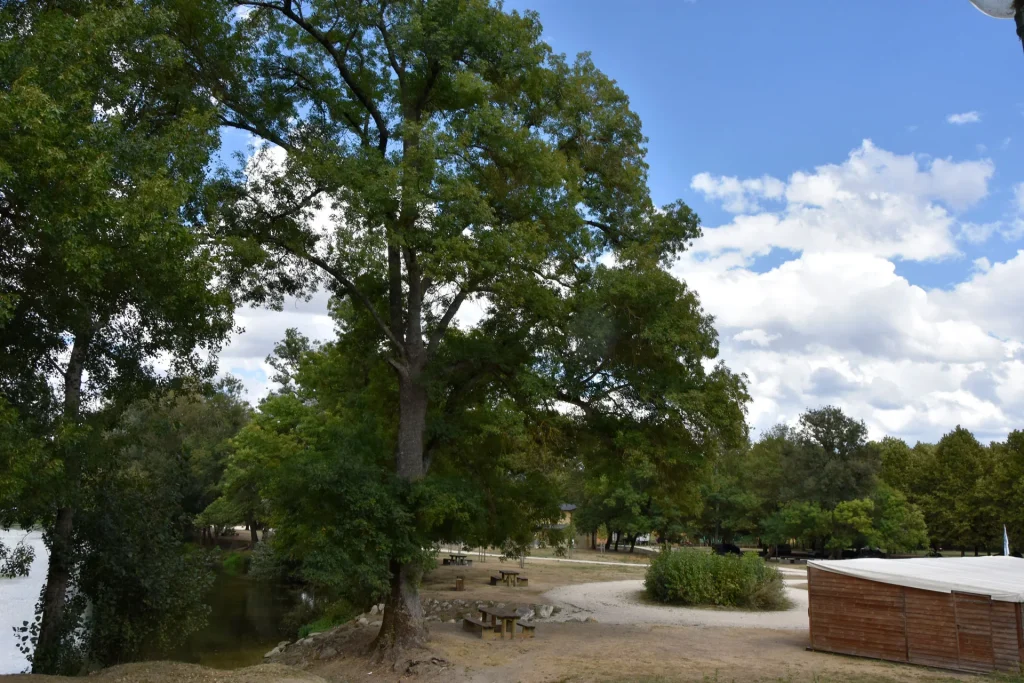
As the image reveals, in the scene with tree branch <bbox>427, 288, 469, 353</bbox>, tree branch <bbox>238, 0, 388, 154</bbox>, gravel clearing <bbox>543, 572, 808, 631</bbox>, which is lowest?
gravel clearing <bbox>543, 572, 808, 631</bbox>

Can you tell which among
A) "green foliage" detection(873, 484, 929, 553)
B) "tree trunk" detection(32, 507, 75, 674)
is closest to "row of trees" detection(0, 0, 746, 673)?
"tree trunk" detection(32, 507, 75, 674)

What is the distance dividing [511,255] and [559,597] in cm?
1504

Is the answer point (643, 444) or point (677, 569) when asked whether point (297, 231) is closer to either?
point (643, 444)

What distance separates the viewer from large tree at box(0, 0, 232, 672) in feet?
28.7

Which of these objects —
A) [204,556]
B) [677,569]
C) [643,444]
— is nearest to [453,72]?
[643,444]

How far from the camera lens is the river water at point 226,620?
21.3 m

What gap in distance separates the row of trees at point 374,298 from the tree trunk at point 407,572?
0.20 feet

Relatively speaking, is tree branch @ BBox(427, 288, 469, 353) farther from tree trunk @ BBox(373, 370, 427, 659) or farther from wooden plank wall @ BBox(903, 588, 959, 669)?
wooden plank wall @ BBox(903, 588, 959, 669)

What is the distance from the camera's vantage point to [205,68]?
54.3 feet

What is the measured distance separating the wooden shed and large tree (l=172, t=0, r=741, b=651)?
474 cm

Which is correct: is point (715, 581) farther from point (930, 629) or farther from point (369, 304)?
point (369, 304)

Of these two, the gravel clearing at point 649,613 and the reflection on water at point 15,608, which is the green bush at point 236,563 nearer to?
the reflection on water at point 15,608

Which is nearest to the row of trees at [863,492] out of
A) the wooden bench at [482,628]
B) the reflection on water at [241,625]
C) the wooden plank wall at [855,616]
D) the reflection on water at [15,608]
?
the reflection on water at [241,625]

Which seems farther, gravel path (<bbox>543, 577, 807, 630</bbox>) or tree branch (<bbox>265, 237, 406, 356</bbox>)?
gravel path (<bbox>543, 577, 807, 630</bbox>)
